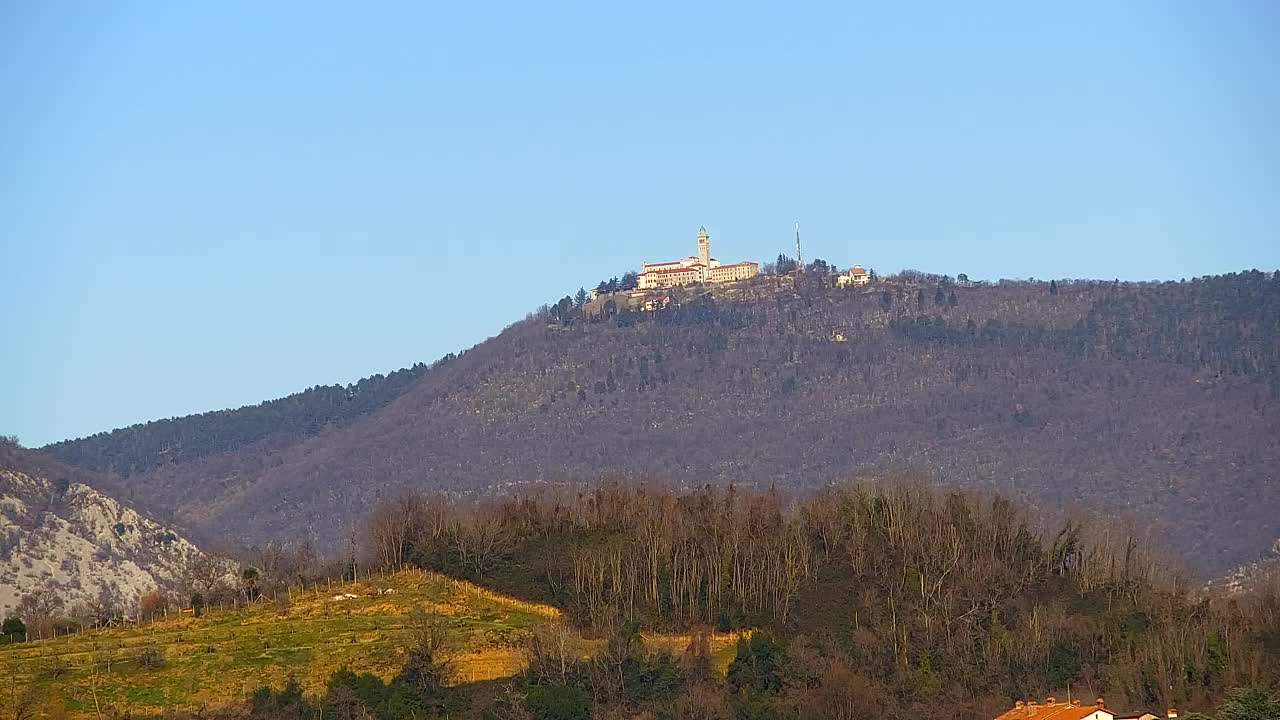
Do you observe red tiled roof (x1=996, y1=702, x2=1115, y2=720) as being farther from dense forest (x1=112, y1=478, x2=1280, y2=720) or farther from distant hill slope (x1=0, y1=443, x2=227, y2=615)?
distant hill slope (x1=0, y1=443, x2=227, y2=615)

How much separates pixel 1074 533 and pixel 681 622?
21.3m

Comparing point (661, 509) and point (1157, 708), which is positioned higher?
point (661, 509)

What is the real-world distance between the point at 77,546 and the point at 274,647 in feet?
229

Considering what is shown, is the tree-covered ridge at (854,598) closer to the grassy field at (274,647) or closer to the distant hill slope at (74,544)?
the grassy field at (274,647)

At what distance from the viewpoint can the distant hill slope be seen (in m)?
155

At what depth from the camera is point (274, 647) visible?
98875 mm

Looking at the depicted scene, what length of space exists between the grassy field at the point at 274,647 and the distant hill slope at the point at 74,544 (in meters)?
39.3

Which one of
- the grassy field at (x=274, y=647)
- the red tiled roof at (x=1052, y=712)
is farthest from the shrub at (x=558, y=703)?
the red tiled roof at (x=1052, y=712)

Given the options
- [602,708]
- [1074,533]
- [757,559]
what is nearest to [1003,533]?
[1074,533]

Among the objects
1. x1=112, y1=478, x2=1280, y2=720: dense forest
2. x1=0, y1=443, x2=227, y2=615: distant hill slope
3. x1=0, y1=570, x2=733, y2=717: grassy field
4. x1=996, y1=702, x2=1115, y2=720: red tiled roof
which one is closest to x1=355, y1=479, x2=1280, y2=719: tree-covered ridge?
x1=112, y1=478, x2=1280, y2=720: dense forest

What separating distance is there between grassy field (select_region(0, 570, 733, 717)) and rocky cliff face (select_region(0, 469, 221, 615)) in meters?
41.8

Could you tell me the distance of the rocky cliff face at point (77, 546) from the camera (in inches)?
6122

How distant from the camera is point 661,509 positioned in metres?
123

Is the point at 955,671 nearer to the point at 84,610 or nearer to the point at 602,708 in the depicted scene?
the point at 602,708
